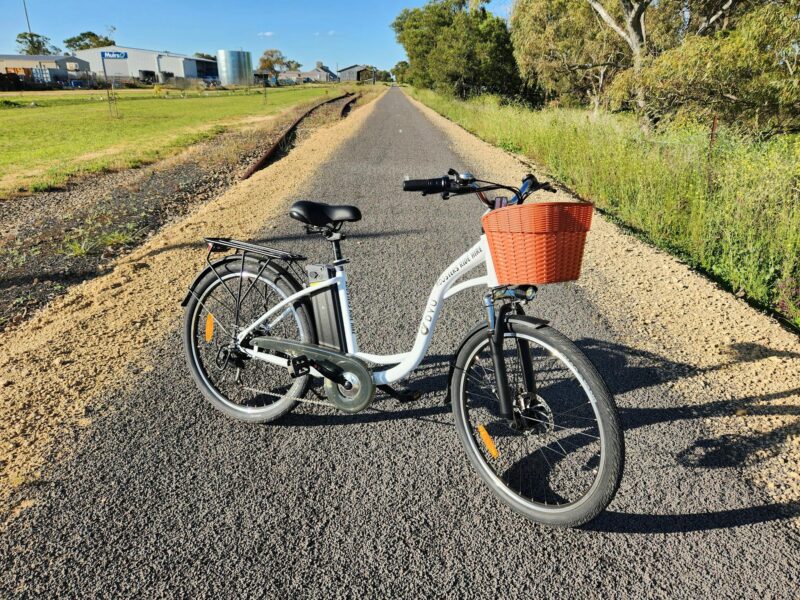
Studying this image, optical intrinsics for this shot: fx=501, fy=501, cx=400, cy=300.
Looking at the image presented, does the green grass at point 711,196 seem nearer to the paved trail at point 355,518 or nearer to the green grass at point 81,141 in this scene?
the paved trail at point 355,518

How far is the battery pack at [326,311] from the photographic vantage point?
273 cm

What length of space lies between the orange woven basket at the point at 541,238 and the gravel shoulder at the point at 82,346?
2533 millimetres

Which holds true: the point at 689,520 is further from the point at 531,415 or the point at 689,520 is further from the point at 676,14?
the point at 676,14

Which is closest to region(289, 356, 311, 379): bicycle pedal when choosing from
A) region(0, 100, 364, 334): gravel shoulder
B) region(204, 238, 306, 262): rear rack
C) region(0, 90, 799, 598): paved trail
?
region(0, 90, 799, 598): paved trail

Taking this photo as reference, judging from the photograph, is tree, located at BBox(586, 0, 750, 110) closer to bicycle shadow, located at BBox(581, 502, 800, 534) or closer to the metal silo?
bicycle shadow, located at BBox(581, 502, 800, 534)

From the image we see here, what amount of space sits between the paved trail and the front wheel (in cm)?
13

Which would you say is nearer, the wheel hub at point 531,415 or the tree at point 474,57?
the wheel hub at point 531,415

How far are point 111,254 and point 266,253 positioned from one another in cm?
450

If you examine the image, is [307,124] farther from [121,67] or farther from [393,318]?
[121,67]

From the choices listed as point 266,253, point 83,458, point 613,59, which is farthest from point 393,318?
point 613,59

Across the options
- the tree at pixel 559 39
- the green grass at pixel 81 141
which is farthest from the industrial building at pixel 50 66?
the tree at pixel 559 39

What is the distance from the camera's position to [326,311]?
2.78 metres

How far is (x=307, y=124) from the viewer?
2392cm

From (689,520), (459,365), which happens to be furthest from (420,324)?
(689,520)
